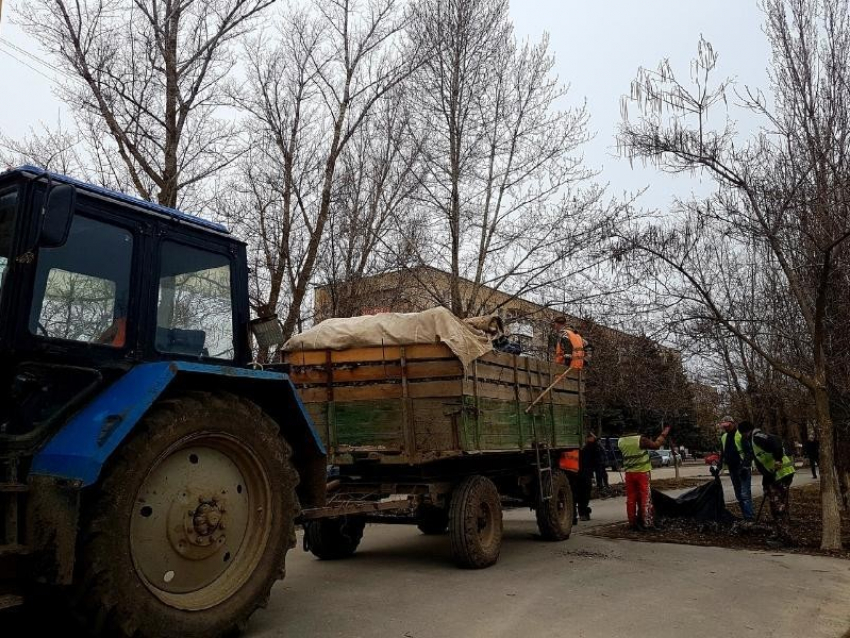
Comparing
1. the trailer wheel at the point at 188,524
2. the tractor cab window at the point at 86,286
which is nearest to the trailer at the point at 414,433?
the trailer wheel at the point at 188,524

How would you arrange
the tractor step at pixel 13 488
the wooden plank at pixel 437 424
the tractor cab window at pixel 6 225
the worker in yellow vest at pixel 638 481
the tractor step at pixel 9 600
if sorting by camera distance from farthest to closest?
the worker in yellow vest at pixel 638 481, the wooden plank at pixel 437 424, the tractor cab window at pixel 6 225, the tractor step at pixel 13 488, the tractor step at pixel 9 600

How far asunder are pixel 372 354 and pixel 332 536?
2.26 metres

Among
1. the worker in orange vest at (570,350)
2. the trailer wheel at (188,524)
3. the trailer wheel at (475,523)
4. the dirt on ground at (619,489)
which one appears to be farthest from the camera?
the dirt on ground at (619,489)

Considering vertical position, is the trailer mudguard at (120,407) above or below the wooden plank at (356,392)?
below

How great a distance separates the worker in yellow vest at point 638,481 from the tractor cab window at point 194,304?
7.60m

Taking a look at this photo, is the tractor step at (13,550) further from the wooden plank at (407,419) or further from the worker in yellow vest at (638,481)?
the worker in yellow vest at (638,481)

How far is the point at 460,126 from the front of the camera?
47.8ft

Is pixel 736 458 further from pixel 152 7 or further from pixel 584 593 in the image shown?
pixel 152 7

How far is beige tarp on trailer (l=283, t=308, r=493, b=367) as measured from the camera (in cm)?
695

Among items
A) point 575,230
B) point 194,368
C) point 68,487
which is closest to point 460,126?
point 575,230

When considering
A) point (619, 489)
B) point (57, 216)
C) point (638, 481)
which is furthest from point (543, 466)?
point (619, 489)

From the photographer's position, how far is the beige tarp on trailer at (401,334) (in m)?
6.95

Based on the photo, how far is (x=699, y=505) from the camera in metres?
10.6

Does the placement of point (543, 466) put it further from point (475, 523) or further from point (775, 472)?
point (775, 472)
